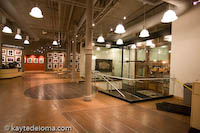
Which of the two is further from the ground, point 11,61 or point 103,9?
point 103,9

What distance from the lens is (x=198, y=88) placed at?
2.34 meters

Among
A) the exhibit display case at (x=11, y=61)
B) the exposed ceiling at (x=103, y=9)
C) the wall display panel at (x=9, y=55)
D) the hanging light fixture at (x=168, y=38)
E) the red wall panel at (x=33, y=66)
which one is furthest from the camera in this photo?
the red wall panel at (x=33, y=66)

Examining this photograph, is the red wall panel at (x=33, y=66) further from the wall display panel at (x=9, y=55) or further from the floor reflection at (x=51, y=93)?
the floor reflection at (x=51, y=93)

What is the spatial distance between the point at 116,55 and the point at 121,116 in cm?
767

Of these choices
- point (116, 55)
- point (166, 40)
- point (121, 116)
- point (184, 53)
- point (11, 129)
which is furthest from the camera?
point (116, 55)

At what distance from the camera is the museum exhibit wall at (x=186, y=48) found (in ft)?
13.3

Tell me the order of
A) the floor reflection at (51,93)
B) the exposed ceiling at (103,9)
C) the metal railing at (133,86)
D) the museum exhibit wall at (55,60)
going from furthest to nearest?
the museum exhibit wall at (55,60) → the metal railing at (133,86) → the floor reflection at (51,93) → the exposed ceiling at (103,9)

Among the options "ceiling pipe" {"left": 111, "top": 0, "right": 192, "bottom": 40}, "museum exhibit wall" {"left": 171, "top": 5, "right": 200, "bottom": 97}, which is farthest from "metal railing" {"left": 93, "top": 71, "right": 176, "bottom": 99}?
"ceiling pipe" {"left": 111, "top": 0, "right": 192, "bottom": 40}

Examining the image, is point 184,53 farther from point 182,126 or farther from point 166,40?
point 182,126

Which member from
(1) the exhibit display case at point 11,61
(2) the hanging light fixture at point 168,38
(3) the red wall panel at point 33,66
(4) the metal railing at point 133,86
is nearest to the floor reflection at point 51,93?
(4) the metal railing at point 133,86

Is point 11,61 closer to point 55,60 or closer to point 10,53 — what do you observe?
point 10,53

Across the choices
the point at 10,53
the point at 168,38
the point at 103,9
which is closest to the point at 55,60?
the point at 10,53

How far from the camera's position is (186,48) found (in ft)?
14.4

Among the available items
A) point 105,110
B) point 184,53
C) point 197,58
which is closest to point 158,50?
point 184,53
